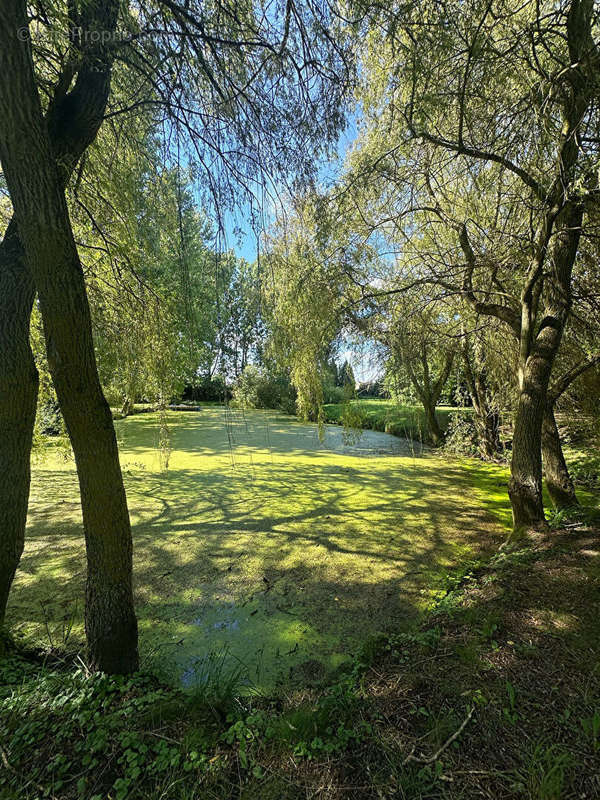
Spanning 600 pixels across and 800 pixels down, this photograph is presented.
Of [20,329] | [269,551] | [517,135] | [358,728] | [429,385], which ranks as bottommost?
[269,551]

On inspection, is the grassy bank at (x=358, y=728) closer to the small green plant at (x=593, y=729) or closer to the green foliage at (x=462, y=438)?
the small green plant at (x=593, y=729)

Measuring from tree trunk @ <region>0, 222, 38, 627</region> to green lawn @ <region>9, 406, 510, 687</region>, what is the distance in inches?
23.3

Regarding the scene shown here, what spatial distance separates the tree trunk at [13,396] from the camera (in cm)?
150

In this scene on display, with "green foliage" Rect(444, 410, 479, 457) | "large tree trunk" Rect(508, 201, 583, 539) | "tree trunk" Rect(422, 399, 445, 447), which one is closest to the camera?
"large tree trunk" Rect(508, 201, 583, 539)

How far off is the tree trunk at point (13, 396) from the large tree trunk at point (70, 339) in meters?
0.44

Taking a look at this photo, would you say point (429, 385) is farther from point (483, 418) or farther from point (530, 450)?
point (530, 450)

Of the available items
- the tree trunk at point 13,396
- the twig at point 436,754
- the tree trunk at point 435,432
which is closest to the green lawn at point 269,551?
the tree trunk at point 13,396

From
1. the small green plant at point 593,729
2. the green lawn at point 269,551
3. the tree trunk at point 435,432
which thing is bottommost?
the green lawn at point 269,551

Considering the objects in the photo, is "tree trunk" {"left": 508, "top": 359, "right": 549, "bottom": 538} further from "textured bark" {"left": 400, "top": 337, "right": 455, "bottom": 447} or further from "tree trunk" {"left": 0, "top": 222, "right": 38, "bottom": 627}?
"tree trunk" {"left": 0, "top": 222, "right": 38, "bottom": 627}

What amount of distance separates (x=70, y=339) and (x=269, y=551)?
2268 millimetres

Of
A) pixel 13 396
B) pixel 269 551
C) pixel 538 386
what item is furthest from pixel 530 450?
pixel 13 396

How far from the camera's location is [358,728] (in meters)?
1.07

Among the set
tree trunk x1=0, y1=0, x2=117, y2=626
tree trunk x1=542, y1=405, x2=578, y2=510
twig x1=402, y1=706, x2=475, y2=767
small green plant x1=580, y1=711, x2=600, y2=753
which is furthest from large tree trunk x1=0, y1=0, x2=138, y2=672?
tree trunk x1=542, y1=405, x2=578, y2=510

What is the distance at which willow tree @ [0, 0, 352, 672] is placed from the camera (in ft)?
3.68
